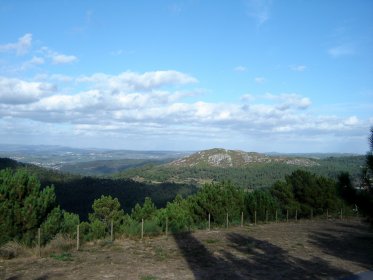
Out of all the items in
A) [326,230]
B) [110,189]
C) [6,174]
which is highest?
[6,174]

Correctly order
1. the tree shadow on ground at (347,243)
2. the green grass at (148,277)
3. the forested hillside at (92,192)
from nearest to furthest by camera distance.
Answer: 1. the green grass at (148,277)
2. the tree shadow on ground at (347,243)
3. the forested hillside at (92,192)

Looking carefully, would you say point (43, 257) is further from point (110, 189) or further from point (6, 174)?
point (110, 189)

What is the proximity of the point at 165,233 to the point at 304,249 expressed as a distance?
6.95 metres

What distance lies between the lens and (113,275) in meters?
10.1

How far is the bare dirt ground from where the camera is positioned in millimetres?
10391

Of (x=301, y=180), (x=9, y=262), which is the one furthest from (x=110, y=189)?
(x=9, y=262)

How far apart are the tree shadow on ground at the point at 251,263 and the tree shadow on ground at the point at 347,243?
1.60 meters

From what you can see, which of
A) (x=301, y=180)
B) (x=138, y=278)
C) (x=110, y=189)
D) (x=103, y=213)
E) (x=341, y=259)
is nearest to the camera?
(x=138, y=278)

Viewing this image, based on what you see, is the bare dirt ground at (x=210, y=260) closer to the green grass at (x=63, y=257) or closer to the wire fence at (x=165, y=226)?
the green grass at (x=63, y=257)

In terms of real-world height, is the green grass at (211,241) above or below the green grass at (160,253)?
below

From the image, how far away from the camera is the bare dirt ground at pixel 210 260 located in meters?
10.4

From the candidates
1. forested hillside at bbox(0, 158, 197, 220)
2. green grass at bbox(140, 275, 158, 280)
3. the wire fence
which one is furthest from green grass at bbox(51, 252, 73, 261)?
forested hillside at bbox(0, 158, 197, 220)

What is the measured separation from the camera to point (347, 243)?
669 inches

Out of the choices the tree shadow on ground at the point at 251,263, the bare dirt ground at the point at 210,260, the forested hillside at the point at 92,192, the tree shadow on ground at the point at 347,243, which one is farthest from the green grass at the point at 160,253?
the forested hillside at the point at 92,192
